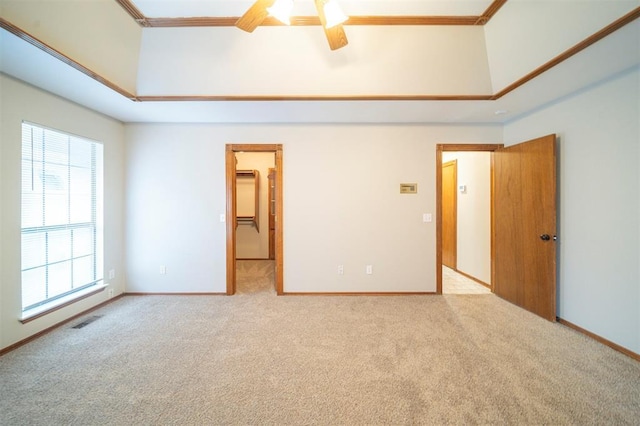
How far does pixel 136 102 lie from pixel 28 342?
2598 mm

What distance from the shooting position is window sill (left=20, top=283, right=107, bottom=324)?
7.51 ft

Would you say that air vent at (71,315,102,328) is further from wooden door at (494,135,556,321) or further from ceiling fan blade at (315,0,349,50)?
wooden door at (494,135,556,321)

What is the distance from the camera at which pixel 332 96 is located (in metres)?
2.60

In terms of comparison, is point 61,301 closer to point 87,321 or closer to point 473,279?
point 87,321

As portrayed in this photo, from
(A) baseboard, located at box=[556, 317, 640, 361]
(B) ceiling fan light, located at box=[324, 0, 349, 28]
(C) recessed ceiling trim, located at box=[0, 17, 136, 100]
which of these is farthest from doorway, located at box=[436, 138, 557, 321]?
(C) recessed ceiling trim, located at box=[0, 17, 136, 100]

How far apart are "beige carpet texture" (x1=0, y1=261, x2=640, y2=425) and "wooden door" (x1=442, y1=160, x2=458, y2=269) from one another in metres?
1.91

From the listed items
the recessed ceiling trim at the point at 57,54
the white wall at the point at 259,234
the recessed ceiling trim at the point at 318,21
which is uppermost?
the recessed ceiling trim at the point at 318,21

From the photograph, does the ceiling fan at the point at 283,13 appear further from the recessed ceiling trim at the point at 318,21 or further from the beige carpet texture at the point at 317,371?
the beige carpet texture at the point at 317,371

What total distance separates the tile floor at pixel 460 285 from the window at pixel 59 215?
481cm

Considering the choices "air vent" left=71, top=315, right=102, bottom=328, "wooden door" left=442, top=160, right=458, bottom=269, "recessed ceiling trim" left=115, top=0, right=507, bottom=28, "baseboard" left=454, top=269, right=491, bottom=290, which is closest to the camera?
"recessed ceiling trim" left=115, top=0, right=507, bottom=28

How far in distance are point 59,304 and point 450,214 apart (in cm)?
590

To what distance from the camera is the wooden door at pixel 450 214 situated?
4.60 metres

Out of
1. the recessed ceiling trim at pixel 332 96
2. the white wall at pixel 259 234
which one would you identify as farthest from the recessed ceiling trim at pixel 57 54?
the white wall at pixel 259 234

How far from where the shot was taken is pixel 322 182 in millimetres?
3461
